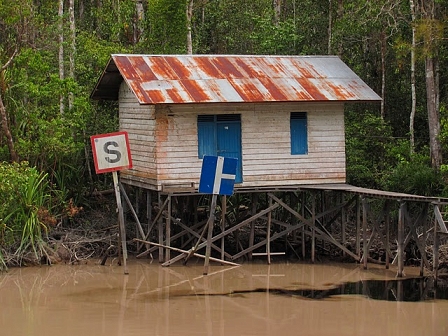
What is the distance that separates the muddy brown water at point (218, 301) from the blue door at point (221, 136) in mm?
2374

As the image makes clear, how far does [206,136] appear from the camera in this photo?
19.2 meters

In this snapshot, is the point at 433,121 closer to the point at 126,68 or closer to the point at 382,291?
the point at 382,291

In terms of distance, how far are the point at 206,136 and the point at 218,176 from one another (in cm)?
197

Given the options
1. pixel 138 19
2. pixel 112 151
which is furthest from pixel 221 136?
pixel 138 19

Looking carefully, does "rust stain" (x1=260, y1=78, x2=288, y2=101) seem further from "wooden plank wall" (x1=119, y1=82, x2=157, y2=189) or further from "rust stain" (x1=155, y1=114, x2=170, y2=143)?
"wooden plank wall" (x1=119, y1=82, x2=157, y2=189)

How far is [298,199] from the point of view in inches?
811

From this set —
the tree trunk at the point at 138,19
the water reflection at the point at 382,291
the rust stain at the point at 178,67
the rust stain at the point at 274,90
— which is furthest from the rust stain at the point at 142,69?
the tree trunk at the point at 138,19

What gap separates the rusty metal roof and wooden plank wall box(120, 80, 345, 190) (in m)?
0.38

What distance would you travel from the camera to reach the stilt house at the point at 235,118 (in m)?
18.9

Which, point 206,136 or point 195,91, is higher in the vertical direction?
point 195,91

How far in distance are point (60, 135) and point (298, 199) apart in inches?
220

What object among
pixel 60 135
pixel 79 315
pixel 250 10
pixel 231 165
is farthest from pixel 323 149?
pixel 250 10

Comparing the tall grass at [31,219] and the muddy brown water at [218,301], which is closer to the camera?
the muddy brown water at [218,301]

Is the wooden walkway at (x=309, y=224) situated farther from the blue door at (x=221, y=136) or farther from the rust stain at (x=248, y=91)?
the rust stain at (x=248, y=91)
